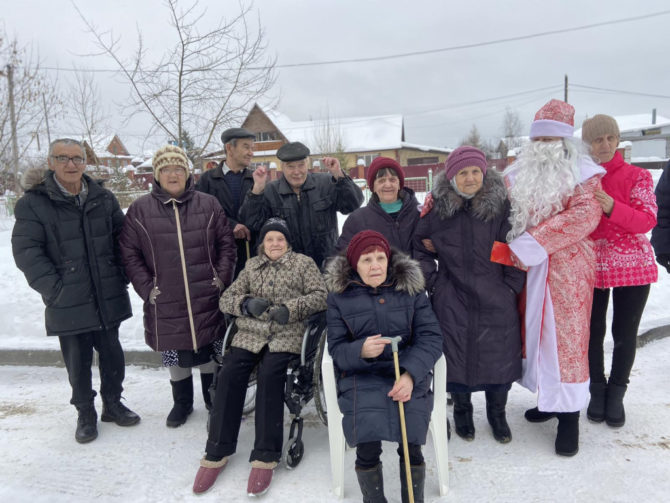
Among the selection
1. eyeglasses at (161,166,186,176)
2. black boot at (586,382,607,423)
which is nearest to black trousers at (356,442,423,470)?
black boot at (586,382,607,423)

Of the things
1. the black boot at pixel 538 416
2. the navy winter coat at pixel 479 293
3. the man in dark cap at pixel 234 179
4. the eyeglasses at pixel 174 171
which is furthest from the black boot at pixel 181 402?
the black boot at pixel 538 416

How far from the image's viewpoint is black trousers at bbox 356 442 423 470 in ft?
7.38

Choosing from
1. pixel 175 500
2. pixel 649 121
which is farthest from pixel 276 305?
pixel 649 121

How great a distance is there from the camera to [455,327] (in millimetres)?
2707

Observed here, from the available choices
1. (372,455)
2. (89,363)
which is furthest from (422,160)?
(372,455)

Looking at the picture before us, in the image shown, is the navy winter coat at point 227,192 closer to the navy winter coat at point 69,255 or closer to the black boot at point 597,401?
the navy winter coat at point 69,255

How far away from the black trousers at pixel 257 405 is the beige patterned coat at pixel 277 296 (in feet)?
0.28

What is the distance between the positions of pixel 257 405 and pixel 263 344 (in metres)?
0.36

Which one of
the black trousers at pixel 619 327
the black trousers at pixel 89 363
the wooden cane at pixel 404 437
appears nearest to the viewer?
the wooden cane at pixel 404 437

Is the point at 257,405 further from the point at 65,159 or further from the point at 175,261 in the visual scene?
the point at 65,159

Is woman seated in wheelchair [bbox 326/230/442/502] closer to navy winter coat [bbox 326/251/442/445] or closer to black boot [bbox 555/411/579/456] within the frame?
navy winter coat [bbox 326/251/442/445]

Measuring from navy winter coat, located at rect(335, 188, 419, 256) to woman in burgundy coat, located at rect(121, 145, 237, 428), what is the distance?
971mm

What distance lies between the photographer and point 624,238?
277cm

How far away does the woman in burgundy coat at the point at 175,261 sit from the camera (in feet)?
10.1
